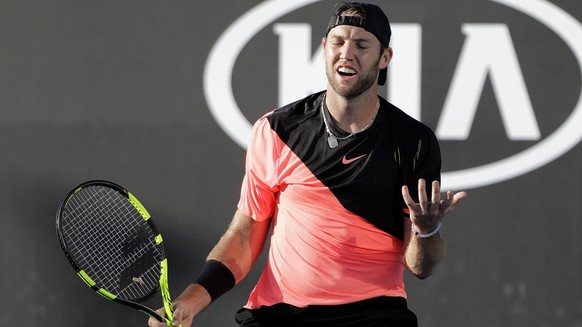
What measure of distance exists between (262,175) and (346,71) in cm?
45

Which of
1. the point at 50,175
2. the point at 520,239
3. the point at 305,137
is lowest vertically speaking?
the point at 520,239

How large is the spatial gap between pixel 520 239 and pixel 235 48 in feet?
5.09

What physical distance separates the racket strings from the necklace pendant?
72 centimetres

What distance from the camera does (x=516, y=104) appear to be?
15.9ft

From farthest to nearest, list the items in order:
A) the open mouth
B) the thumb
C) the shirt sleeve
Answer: the shirt sleeve → the open mouth → the thumb

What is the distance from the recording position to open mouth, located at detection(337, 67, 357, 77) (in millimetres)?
3441

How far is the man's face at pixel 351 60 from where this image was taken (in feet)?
11.3

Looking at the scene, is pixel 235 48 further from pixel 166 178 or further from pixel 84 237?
pixel 84 237

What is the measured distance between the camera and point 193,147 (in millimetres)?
4980

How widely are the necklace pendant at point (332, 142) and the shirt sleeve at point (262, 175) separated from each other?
176 millimetres

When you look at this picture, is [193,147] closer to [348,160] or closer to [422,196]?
[348,160]

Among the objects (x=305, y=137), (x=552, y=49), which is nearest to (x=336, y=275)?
(x=305, y=137)

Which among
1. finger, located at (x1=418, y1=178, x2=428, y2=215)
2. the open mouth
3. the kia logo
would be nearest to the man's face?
the open mouth

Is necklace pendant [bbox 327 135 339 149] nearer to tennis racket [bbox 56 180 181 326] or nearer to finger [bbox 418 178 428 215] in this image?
finger [bbox 418 178 428 215]
